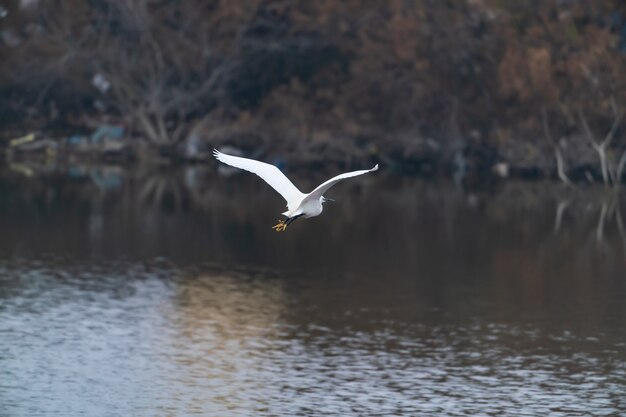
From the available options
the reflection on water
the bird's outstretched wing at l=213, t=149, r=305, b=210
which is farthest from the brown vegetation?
the bird's outstretched wing at l=213, t=149, r=305, b=210

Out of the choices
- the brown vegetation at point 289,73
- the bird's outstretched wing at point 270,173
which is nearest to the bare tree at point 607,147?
the brown vegetation at point 289,73

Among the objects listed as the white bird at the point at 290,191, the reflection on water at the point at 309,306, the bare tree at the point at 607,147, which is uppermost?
the bare tree at the point at 607,147

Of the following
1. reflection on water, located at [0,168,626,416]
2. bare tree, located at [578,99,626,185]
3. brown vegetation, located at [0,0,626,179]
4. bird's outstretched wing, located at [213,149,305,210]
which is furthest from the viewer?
brown vegetation, located at [0,0,626,179]

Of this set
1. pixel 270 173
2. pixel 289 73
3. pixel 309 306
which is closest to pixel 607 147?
pixel 289 73

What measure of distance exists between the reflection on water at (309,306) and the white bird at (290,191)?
18.3 ft

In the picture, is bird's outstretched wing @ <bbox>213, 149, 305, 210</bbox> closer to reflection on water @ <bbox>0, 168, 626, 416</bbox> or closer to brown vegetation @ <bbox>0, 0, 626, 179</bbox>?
reflection on water @ <bbox>0, 168, 626, 416</bbox>

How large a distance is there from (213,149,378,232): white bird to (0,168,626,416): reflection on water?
557 centimetres

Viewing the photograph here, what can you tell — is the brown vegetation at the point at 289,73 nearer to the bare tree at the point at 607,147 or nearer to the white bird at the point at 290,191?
the bare tree at the point at 607,147

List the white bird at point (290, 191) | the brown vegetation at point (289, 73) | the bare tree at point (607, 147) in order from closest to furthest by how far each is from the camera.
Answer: the white bird at point (290, 191)
the bare tree at point (607, 147)
the brown vegetation at point (289, 73)

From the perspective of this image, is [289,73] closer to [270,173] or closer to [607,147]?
[607,147]

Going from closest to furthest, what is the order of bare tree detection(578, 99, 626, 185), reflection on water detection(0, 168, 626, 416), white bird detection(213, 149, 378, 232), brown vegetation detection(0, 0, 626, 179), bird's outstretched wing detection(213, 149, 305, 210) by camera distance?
white bird detection(213, 149, 378, 232) < bird's outstretched wing detection(213, 149, 305, 210) < reflection on water detection(0, 168, 626, 416) < bare tree detection(578, 99, 626, 185) < brown vegetation detection(0, 0, 626, 179)

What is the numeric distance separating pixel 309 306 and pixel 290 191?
15.0 metres

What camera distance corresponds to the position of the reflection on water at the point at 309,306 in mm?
27969

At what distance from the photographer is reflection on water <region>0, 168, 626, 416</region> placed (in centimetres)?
2797
